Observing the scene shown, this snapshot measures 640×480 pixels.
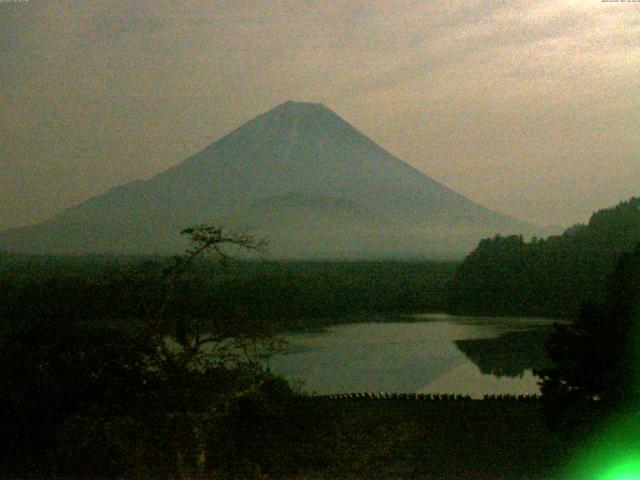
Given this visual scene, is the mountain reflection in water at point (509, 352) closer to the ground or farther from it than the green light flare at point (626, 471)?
closer to the ground

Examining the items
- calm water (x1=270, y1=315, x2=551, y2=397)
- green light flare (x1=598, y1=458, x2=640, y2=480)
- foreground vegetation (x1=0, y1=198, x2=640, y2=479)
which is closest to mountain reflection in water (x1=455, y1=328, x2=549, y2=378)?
calm water (x1=270, y1=315, x2=551, y2=397)

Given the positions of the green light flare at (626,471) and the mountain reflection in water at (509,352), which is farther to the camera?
the mountain reflection in water at (509,352)

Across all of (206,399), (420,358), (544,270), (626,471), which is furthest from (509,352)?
(206,399)

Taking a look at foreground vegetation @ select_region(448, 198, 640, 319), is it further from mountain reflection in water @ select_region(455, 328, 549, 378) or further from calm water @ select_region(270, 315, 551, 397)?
mountain reflection in water @ select_region(455, 328, 549, 378)

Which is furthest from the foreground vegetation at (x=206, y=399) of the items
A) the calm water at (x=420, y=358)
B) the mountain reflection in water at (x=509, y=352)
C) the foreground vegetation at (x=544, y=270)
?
the foreground vegetation at (x=544, y=270)

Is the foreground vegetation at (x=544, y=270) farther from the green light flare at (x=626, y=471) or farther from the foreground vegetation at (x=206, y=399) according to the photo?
the green light flare at (x=626, y=471)

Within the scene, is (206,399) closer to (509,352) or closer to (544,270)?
(509,352)

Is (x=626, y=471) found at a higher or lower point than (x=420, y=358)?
higher

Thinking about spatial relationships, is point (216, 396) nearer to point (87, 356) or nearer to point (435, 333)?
point (87, 356)
